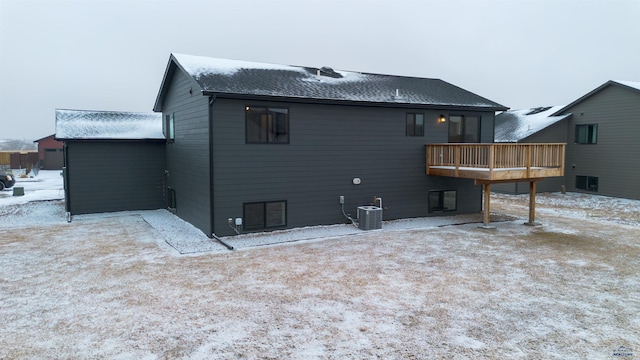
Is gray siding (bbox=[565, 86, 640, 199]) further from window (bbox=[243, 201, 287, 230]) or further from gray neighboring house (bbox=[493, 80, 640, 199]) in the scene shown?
window (bbox=[243, 201, 287, 230])

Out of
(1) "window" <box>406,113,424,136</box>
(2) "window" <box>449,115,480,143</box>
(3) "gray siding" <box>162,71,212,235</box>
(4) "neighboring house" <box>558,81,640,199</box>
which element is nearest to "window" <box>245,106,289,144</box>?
(3) "gray siding" <box>162,71,212,235</box>

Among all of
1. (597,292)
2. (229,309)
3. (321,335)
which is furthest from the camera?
→ (597,292)

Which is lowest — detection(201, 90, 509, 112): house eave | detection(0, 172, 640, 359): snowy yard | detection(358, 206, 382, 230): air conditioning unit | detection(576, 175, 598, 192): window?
detection(0, 172, 640, 359): snowy yard

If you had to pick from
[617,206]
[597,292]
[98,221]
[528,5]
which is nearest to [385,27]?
[528,5]

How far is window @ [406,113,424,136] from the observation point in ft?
45.2

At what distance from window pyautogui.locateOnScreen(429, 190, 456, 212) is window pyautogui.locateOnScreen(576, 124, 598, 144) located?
11.3m

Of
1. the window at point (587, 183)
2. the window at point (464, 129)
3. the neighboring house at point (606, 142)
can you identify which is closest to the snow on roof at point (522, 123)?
the neighboring house at point (606, 142)

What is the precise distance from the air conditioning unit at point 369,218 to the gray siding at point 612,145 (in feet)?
48.1

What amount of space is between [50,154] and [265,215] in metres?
36.1

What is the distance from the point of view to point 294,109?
11609 mm

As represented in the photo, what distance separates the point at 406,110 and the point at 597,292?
8.45 meters

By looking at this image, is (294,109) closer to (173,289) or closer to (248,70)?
(248,70)

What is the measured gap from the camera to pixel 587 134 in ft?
68.1

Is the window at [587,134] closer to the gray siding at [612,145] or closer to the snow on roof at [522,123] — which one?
the gray siding at [612,145]
